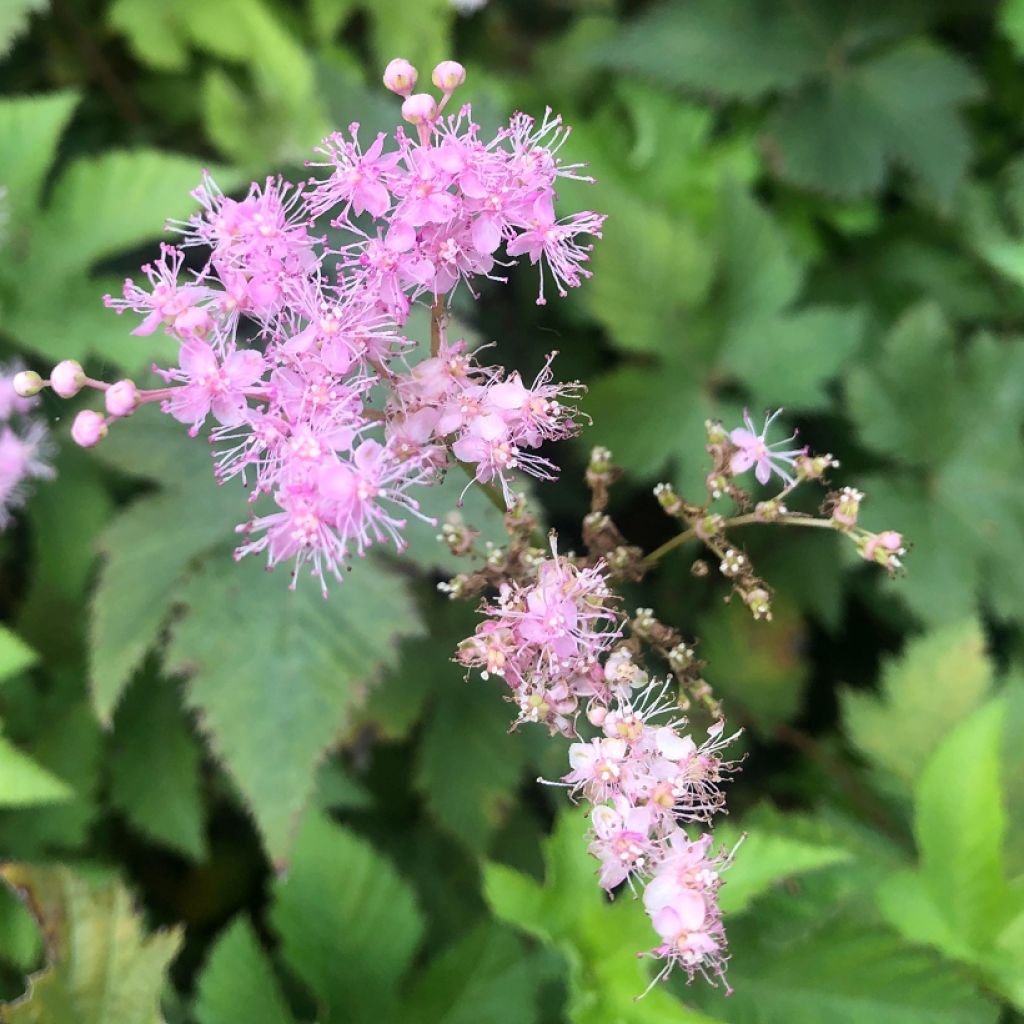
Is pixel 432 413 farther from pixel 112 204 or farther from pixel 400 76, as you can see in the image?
pixel 112 204

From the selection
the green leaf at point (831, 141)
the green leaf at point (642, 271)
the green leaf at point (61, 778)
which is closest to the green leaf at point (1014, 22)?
the green leaf at point (831, 141)

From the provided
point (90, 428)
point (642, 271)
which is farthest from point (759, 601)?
point (642, 271)

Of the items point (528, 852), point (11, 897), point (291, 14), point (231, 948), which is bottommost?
point (528, 852)

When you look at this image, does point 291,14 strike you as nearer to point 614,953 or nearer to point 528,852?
point 528,852

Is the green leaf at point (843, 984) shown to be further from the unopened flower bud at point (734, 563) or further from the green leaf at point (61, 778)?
the green leaf at point (61, 778)

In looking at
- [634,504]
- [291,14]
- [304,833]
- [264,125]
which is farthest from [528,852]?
[291,14]

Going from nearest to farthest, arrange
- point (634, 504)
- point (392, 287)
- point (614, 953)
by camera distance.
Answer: point (392, 287), point (614, 953), point (634, 504)
